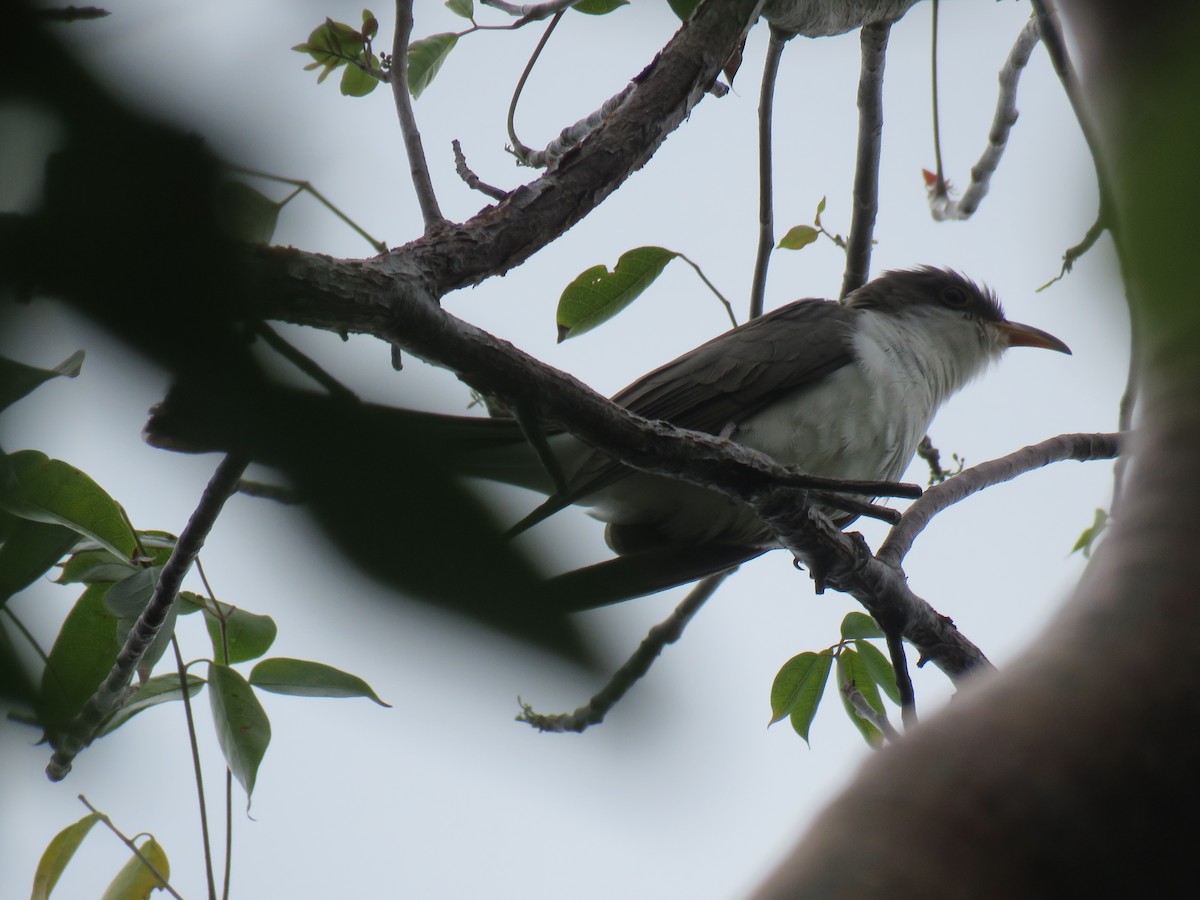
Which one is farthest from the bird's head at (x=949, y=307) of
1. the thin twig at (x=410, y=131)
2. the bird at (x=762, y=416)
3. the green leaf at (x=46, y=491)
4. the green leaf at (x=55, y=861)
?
the green leaf at (x=46, y=491)

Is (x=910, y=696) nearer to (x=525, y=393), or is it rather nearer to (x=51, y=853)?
(x=525, y=393)

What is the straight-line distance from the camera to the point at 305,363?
0.33m

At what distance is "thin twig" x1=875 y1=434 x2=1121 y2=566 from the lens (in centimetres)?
277

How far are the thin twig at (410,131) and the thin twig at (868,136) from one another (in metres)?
1.95

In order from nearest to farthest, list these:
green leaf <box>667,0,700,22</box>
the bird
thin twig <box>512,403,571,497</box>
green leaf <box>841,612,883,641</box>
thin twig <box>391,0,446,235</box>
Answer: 1. thin twig <box>512,403,571,497</box>
2. thin twig <box>391,0,446,235</box>
3. green leaf <box>667,0,700,22</box>
4. green leaf <box>841,612,883,641</box>
5. the bird

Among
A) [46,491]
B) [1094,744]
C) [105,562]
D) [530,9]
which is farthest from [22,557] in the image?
[530,9]

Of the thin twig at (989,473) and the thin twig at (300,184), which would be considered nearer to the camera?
the thin twig at (300,184)

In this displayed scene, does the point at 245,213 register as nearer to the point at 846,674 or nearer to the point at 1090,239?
the point at 1090,239

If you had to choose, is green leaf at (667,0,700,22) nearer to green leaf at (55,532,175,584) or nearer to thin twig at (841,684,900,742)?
green leaf at (55,532,175,584)

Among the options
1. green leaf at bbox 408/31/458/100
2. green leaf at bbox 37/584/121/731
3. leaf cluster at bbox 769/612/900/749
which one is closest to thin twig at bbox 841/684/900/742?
leaf cluster at bbox 769/612/900/749

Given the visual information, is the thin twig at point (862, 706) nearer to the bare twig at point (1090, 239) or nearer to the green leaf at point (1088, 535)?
the green leaf at point (1088, 535)

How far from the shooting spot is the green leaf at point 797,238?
11.7 feet

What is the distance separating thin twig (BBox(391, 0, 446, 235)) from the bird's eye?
11.3 feet

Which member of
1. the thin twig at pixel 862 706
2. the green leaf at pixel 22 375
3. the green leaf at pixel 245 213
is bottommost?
the thin twig at pixel 862 706
